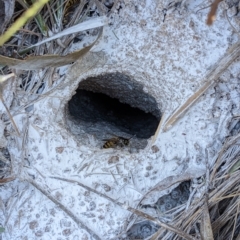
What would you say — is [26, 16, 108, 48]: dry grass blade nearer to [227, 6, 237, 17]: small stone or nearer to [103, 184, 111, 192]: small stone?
[227, 6, 237, 17]: small stone

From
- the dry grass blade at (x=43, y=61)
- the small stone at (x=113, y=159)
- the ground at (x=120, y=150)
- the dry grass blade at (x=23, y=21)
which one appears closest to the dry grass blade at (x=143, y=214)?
the ground at (x=120, y=150)

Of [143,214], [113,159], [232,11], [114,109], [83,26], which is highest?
[232,11]

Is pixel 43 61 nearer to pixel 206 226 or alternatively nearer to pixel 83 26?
pixel 83 26

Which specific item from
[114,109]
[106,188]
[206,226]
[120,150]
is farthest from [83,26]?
[206,226]

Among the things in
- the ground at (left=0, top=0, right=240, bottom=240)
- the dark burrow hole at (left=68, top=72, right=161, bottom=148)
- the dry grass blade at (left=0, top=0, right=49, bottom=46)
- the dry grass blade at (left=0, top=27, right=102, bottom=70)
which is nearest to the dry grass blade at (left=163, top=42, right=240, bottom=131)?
the ground at (left=0, top=0, right=240, bottom=240)

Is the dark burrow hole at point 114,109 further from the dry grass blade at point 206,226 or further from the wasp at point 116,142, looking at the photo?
the dry grass blade at point 206,226

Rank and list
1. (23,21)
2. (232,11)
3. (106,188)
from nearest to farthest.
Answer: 1. (23,21)
2. (232,11)
3. (106,188)
